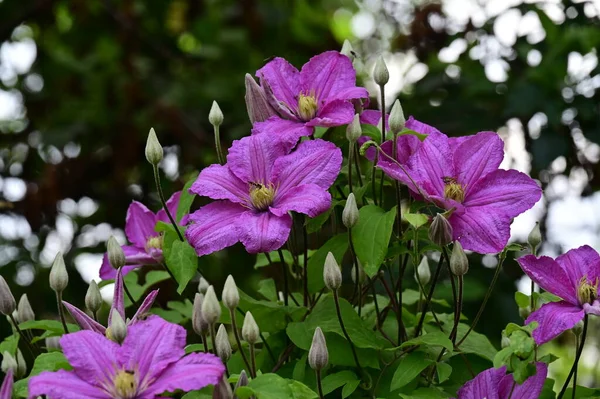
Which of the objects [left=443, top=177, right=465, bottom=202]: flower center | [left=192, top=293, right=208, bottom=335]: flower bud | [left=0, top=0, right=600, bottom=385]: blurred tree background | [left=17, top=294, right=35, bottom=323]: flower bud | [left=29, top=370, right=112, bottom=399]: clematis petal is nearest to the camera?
[left=29, top=370, right=112, bottom=399]: clematis petal

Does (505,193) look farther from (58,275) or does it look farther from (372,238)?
(58,275)

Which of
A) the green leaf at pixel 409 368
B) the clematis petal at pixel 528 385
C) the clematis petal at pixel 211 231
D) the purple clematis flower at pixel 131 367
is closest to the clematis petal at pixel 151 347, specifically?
the purple clematis flower at pixel 131 367

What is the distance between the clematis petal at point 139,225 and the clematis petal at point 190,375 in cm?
39

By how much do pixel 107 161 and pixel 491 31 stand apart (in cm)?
118

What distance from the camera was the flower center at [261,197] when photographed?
3.17 feet

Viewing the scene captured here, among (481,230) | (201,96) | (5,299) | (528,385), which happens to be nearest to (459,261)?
(481,230)

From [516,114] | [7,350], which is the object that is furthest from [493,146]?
[516,114]

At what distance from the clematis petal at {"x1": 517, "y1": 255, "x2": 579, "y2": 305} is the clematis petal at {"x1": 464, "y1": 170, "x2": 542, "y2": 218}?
5cm

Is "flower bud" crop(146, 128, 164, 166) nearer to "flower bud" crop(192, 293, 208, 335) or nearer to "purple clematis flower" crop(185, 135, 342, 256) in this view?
"purple clematis flower" crop(185, 135, 342, 256)

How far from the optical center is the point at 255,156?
38.5 inches

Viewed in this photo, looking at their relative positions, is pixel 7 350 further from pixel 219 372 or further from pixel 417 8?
pixel 417 8

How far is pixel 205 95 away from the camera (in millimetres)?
2867

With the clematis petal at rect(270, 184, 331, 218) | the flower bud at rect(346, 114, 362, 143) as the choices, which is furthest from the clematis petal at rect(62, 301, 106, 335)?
the flower bud at rect(346, 114, 362, 143)

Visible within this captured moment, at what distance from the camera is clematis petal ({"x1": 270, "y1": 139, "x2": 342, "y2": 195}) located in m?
0.95
